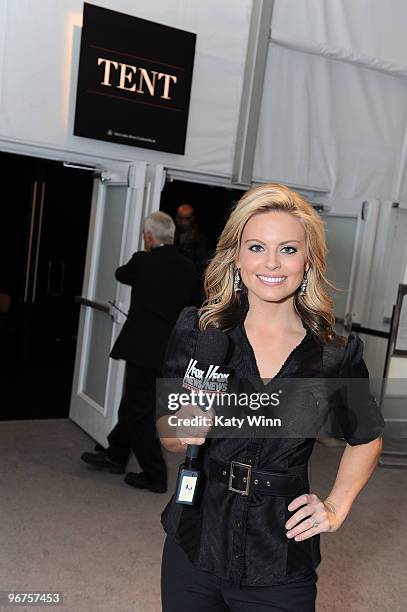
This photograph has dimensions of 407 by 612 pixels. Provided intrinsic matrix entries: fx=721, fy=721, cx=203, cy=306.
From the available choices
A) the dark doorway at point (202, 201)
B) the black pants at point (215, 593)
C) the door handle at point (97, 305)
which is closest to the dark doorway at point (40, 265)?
the dark doorway at point (202, 201)

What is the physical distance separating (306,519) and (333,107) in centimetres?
538

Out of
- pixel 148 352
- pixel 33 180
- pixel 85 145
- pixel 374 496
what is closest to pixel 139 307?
pixel 148 352

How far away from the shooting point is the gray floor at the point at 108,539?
3.33 metres

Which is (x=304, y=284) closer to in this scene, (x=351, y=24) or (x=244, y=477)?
(x=244, y=477)

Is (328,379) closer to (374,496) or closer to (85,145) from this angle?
(374,496)

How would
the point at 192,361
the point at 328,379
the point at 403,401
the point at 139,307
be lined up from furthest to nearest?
the point at 403,401 < the point at 139,307 < the point at 328,379 < the point at 192,361

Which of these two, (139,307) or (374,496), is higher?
(139,307)

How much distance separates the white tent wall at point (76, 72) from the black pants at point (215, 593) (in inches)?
161

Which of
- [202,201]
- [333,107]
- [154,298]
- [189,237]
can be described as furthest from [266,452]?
[202,201]

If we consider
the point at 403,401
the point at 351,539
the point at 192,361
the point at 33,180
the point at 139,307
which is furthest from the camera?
the point at 33,180

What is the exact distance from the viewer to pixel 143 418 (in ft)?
14.9

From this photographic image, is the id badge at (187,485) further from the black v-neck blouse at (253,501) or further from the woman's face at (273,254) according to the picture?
the woman's face at (273,254)

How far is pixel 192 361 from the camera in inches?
61.7

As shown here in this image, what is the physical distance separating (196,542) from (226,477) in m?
0.17
